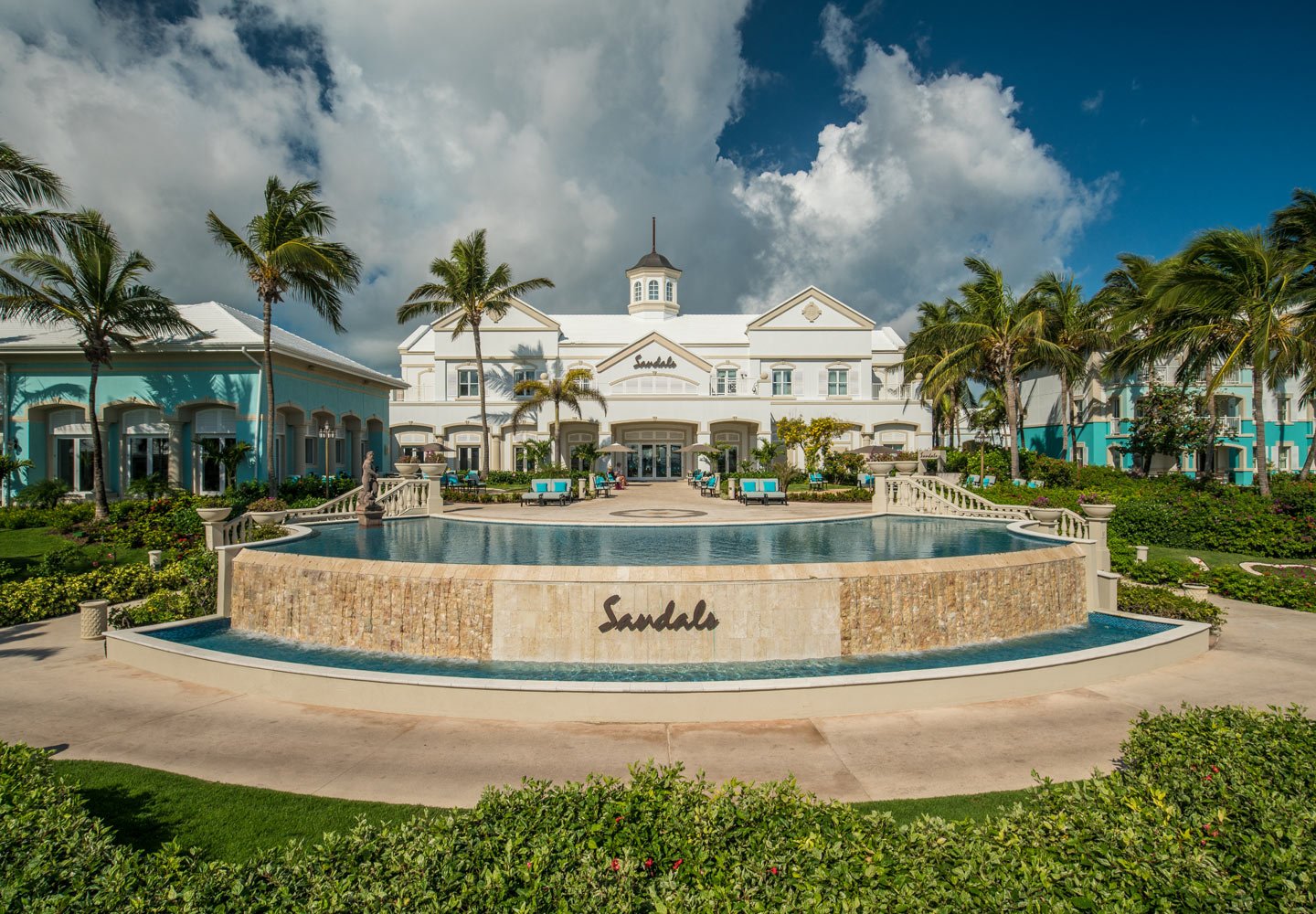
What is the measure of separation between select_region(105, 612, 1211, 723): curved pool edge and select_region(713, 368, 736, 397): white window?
115ft

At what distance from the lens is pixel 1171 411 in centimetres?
3272

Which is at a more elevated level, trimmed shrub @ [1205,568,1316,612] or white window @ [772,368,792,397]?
white window @ [772,368,792,397]

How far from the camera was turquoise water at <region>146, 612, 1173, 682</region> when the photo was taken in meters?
8.74

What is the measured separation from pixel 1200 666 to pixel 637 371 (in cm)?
3208

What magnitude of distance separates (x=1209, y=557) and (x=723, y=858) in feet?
69.7

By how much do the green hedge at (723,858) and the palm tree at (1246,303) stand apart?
2252 cm

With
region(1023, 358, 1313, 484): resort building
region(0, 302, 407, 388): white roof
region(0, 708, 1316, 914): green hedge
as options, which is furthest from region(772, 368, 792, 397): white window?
region(0, 708, 1316, 914): green hedge

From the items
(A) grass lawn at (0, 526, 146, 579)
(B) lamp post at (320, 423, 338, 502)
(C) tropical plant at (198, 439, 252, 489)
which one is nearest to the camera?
(A) grass lawn at (0, 526, 146, 579)

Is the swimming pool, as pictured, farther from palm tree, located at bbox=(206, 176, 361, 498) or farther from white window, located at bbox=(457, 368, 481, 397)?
white window, located at bbox=(457, 368, 481, 397)

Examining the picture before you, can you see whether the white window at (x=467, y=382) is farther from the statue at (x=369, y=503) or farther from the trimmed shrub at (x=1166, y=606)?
the trimmed shrub at (x=1166, y=606)

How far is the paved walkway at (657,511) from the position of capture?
20922 millimetres

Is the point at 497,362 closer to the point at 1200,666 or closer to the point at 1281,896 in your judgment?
the point at 1200,666

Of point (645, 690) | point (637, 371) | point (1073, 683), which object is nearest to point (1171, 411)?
point (637, 371)

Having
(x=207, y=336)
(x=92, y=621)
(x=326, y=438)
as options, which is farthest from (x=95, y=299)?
(x=92, y=621)
